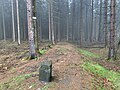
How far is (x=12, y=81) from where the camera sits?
747cm

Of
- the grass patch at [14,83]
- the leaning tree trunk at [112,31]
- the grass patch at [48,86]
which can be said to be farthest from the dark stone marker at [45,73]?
the leaning tree trunk at [112,31]

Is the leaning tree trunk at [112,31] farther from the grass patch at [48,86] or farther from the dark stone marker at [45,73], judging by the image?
the grass patch at [48,86]

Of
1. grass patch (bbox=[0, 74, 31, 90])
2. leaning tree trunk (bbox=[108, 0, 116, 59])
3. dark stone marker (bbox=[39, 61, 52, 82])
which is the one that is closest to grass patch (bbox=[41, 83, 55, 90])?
dark stone marker (bbox=[39, 61, 52, 82])

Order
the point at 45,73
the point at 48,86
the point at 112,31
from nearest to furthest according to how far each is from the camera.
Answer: the point at 48,86
the point at 45,73
the point at 112,31

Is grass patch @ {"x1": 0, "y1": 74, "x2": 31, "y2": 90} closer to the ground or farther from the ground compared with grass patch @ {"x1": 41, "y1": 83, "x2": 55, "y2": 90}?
closer to the ground

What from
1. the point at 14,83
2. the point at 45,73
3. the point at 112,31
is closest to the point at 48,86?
the point at 45,73

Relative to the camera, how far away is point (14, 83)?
7.18m

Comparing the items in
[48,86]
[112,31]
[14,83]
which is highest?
[112,31]

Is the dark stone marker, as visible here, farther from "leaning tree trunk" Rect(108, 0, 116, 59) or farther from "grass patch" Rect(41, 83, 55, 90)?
"leaning tree trunk" Rect(108, 0, 116, 59)

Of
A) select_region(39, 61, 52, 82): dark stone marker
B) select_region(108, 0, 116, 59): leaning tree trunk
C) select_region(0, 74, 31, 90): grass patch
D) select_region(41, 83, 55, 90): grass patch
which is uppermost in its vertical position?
select_region(108, 0, 116, 59): leaning tree trunk

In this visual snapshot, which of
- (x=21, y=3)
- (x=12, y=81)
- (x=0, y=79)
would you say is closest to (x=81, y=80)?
(x=12, y=81)

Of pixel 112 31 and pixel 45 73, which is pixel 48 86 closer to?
pixel 45 73

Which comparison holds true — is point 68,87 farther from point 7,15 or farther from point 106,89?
point 7,15

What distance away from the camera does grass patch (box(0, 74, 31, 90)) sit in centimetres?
689
